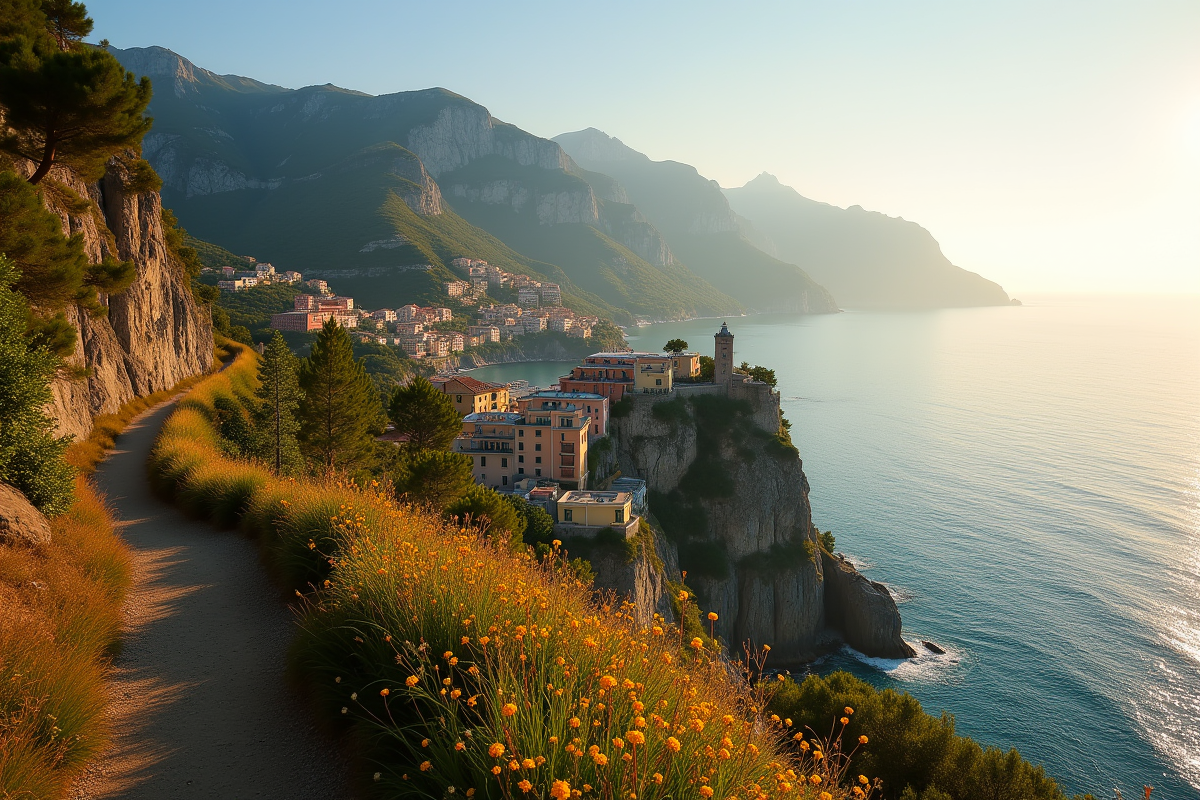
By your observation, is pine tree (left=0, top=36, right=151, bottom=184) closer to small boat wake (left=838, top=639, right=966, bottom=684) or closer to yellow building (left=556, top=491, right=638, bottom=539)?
yellow building (left=556, top=491, right=638, bottom=539)

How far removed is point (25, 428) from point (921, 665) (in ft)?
145

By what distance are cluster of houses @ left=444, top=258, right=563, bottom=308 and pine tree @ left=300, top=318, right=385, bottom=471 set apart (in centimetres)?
13436

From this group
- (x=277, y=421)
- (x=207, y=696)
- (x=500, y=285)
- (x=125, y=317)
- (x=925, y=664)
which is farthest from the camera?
(x=500, y=285)

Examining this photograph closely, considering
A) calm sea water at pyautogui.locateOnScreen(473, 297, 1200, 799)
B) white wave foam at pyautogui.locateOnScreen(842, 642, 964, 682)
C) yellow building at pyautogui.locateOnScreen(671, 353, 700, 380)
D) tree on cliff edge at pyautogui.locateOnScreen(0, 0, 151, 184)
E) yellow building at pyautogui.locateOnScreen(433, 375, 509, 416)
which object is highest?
tree on cliff edge at pyautogui.locateOnScreen(0, 0, 151, 184)

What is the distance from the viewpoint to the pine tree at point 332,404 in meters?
23.9

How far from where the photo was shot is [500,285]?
17350 cm

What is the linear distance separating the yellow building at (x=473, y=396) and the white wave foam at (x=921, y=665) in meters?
37.8

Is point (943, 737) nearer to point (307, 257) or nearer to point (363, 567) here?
point (363, 567)

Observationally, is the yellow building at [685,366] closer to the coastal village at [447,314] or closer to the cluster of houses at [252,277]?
the coastal village at [447,314]

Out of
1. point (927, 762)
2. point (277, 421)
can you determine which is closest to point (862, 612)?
point (927, 762)

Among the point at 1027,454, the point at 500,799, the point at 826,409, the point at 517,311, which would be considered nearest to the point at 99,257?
the point at 500,799

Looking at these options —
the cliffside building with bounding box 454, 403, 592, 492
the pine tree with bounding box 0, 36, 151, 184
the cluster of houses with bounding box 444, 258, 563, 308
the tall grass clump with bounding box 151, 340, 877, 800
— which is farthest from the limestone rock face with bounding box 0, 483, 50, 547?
the cluster of houses with bounding box 444, 258, 563, 308

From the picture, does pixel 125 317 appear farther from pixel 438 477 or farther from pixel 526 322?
pixel 526 322

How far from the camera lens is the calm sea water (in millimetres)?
31344
